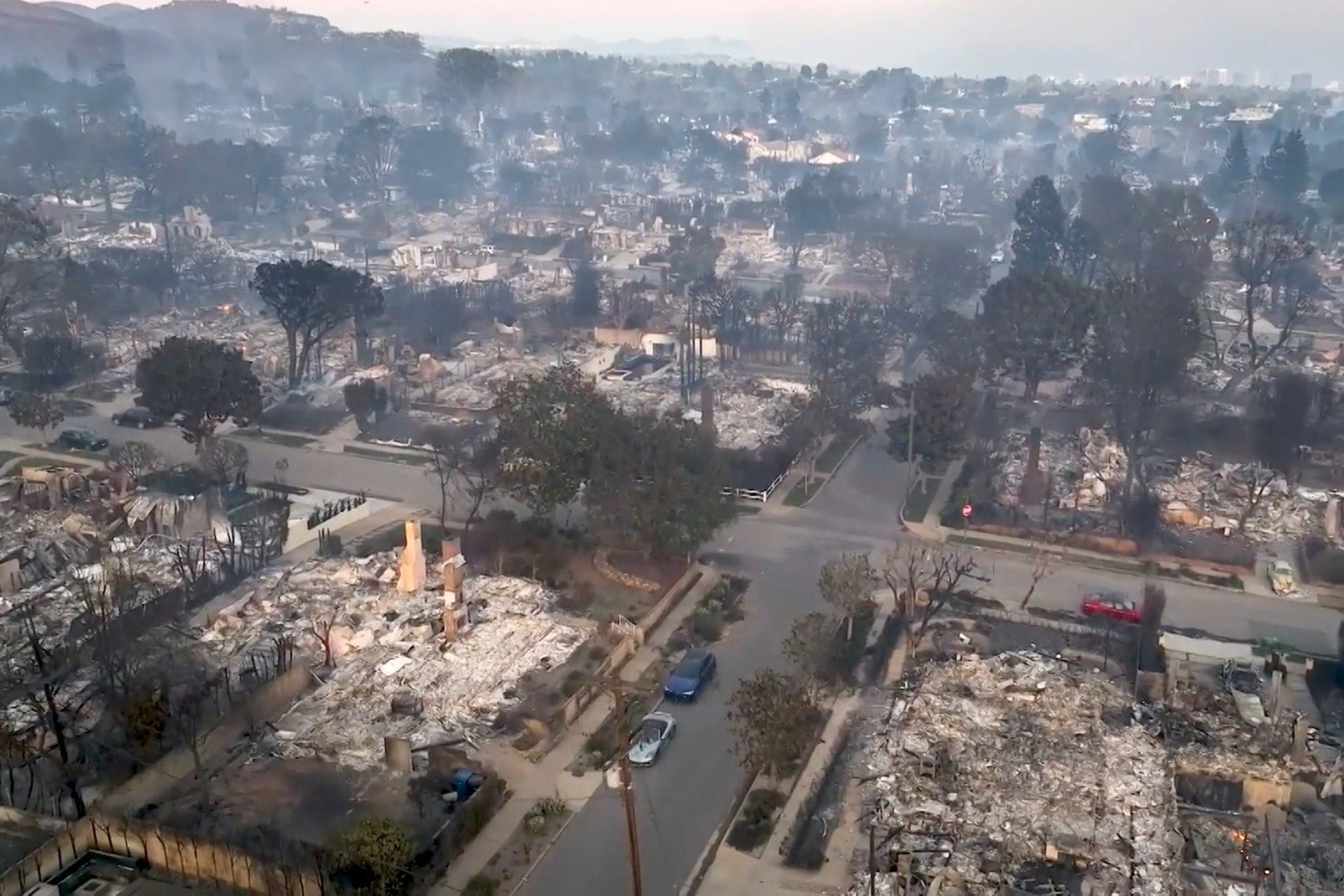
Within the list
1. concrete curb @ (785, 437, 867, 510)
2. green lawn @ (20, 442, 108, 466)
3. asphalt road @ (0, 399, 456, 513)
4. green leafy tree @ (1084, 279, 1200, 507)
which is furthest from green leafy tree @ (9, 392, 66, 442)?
green leafy tree @ (1084, 279, 1200, 507)

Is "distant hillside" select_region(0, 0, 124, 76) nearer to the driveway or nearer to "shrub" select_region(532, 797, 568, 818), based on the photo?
the driveway

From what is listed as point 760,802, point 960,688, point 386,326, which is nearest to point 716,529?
point 960,688

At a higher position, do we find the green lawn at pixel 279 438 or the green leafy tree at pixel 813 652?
the green leafy tree at pixel 813 652

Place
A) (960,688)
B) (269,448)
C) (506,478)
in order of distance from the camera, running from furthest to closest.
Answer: (269,448) < (506,478) < (960,688)

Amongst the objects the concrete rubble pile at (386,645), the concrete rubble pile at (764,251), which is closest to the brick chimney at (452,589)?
the concrete rubble pile at (386,645)

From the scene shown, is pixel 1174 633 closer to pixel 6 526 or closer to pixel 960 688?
pixel 960 688

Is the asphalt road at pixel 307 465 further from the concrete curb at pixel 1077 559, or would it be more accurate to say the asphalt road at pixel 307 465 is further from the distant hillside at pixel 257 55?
the distant hillside at pixel 257 55

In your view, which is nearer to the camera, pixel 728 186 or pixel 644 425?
pixel 644 425
